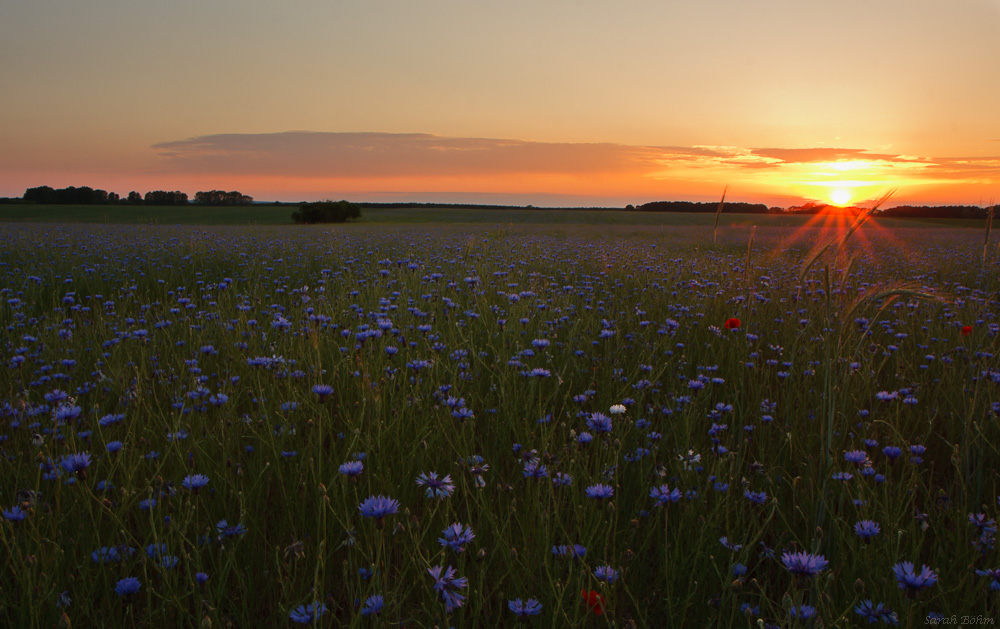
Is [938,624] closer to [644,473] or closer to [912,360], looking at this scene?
[644,473]

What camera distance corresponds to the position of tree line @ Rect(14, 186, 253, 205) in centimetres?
5634

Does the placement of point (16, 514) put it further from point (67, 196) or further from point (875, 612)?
point (67, 196)

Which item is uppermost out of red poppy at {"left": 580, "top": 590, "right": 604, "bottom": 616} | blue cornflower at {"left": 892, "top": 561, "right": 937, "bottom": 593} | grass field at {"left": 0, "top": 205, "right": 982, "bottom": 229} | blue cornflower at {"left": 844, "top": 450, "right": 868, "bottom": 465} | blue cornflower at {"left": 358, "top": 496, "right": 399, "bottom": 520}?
grass field at {"left": 0, "top": 205, "right": 982, "bottom": 229}

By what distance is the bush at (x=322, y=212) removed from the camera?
42688 millimetres

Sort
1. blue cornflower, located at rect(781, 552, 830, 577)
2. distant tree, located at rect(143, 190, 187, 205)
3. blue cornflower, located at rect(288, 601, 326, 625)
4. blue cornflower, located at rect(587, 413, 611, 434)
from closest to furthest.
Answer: blue cornflower, located at rect(288, 601, 326, 625)
blue cornflower, located at rect(781, 552, 830, 577)
blue cornflower, located at rect(587, 413, 611, 434)
distant tree, located at rect(143, 190, 187, 205)

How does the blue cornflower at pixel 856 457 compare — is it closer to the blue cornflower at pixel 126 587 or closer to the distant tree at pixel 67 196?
the blue cornflower at pixel 126 587

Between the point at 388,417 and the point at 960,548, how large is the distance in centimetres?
208

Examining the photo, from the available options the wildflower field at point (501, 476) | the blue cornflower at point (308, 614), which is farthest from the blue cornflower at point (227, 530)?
the blue cornflower at point (308, 614)

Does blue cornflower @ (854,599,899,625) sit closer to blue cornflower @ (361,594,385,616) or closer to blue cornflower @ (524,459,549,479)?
blue cornflower @ (524,459,549,479)

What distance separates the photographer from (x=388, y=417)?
2.57 metres

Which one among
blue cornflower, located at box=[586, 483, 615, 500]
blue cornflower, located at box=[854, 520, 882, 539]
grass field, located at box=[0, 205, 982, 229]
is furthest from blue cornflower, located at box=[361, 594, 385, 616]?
grass field, located at box=[0, 205, 982, 229]

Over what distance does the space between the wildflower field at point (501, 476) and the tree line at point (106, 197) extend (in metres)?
60.9

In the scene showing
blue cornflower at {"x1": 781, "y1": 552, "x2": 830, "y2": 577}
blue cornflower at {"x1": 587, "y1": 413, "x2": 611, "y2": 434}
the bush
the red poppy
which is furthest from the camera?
the bush

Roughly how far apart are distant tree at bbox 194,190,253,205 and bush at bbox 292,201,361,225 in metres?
20.1
